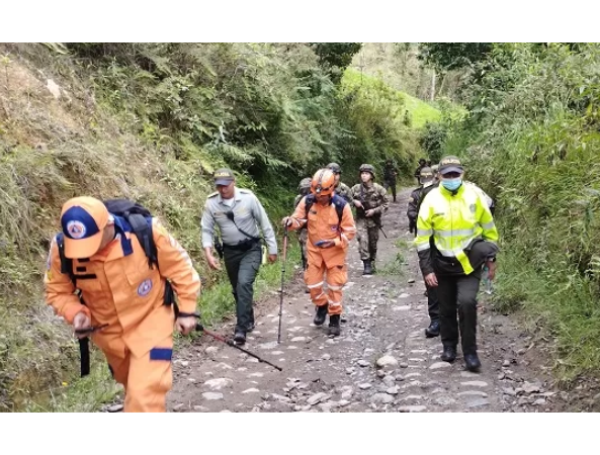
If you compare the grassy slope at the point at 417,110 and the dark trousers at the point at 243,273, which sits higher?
the grassy slope at the point at 417,110

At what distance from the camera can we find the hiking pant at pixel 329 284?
7891 mm

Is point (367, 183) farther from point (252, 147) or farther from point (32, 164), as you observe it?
point (32, 164)

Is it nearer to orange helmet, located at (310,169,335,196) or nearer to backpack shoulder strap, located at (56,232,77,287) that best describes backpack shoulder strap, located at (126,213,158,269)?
backpack shoulder strap, located at (56,232,77,287)

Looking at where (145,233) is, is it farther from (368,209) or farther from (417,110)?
(417,110)

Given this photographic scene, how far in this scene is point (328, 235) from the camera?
25.8 ft

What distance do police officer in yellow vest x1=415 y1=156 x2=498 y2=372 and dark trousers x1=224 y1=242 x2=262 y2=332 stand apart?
2.30 metres

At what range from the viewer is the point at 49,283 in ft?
13.7

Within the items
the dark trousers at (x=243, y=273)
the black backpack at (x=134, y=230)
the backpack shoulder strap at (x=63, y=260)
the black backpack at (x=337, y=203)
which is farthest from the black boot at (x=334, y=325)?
the backpack shoulder strap at (x=63, y=260)

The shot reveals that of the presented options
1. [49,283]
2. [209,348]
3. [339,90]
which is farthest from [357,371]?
[339,90]

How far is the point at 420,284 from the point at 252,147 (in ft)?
16.4

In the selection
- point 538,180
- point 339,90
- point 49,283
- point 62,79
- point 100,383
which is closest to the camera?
point 49,283

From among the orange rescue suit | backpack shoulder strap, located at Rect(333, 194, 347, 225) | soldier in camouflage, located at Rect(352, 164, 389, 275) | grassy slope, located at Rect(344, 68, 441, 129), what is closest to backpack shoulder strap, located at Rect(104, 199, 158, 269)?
the orange rescue suit

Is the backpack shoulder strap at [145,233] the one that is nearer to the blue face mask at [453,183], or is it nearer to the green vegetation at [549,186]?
the blue face mask at [453,183]

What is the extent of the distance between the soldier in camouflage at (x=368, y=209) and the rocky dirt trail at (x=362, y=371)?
262 centimetres
